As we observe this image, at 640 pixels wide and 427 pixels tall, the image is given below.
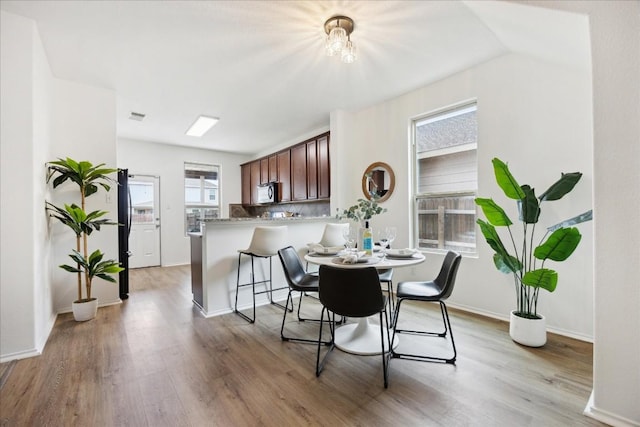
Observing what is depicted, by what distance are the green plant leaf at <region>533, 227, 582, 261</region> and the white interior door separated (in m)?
6.67

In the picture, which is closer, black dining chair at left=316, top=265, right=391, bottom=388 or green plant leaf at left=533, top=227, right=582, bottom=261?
black dining chair at left=316, top=265, right=391, bottom=388

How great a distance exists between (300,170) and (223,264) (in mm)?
2653

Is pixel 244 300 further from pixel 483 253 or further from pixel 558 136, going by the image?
pixel 558 136

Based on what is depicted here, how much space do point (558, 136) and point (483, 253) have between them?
131 centimetres

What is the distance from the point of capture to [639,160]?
1.37 meters

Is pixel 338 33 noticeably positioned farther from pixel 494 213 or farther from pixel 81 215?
pixel 81 215

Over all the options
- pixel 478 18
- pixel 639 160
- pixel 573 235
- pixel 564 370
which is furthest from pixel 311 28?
pixel 564 370

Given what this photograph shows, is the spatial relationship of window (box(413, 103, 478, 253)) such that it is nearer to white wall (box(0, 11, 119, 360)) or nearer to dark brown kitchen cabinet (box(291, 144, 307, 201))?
dark brown kitchen cabinet (box(291, 144, 307, 201))

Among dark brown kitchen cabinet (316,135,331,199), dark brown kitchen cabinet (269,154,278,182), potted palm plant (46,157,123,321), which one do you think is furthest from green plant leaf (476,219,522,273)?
dark brown kitchen cabinet (269,154,278,182)

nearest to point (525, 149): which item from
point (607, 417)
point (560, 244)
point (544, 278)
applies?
point (560, 244)

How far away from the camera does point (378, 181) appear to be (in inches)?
161

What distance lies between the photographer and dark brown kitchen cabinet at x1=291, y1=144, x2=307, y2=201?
205 inches

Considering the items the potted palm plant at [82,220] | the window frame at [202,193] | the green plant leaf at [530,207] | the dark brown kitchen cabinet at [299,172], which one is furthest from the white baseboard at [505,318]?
the window frame at [202,193]

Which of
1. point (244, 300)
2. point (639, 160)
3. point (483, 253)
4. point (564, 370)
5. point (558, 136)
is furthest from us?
point (244, 300)
